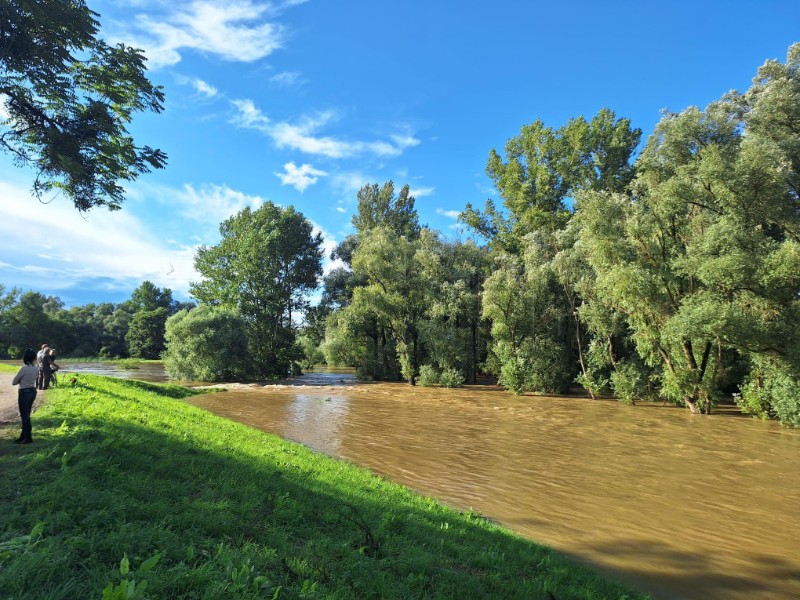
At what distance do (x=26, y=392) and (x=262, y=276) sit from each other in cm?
4391

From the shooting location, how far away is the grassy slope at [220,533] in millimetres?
4000

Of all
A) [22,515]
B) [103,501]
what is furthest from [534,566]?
[22,515]

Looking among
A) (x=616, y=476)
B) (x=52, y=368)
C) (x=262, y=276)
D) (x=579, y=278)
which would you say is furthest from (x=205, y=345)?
(x=616, y=476)

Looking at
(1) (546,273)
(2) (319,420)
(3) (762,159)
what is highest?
(3) (762,159)

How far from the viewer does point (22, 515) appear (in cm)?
482

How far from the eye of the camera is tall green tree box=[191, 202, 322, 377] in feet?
166

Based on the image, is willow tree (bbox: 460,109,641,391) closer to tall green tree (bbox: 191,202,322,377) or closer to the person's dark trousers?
tall green tree (bbox: 191,202,322,377)

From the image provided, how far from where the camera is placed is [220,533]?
539 centimetres

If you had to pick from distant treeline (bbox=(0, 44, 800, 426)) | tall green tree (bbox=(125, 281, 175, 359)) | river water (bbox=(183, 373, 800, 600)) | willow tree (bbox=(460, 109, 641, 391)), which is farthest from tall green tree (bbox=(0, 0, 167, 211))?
tall green tree (bbox=(125, 281, 175, 359))

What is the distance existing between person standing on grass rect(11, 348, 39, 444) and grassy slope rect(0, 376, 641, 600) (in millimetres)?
285

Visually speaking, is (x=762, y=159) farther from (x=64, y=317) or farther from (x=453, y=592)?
(x=64, y=317)

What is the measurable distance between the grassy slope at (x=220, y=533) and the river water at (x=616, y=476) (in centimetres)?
199

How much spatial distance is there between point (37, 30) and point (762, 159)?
27351 mm

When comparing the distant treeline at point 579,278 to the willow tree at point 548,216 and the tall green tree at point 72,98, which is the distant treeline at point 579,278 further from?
the tall green tree at point 72,98
